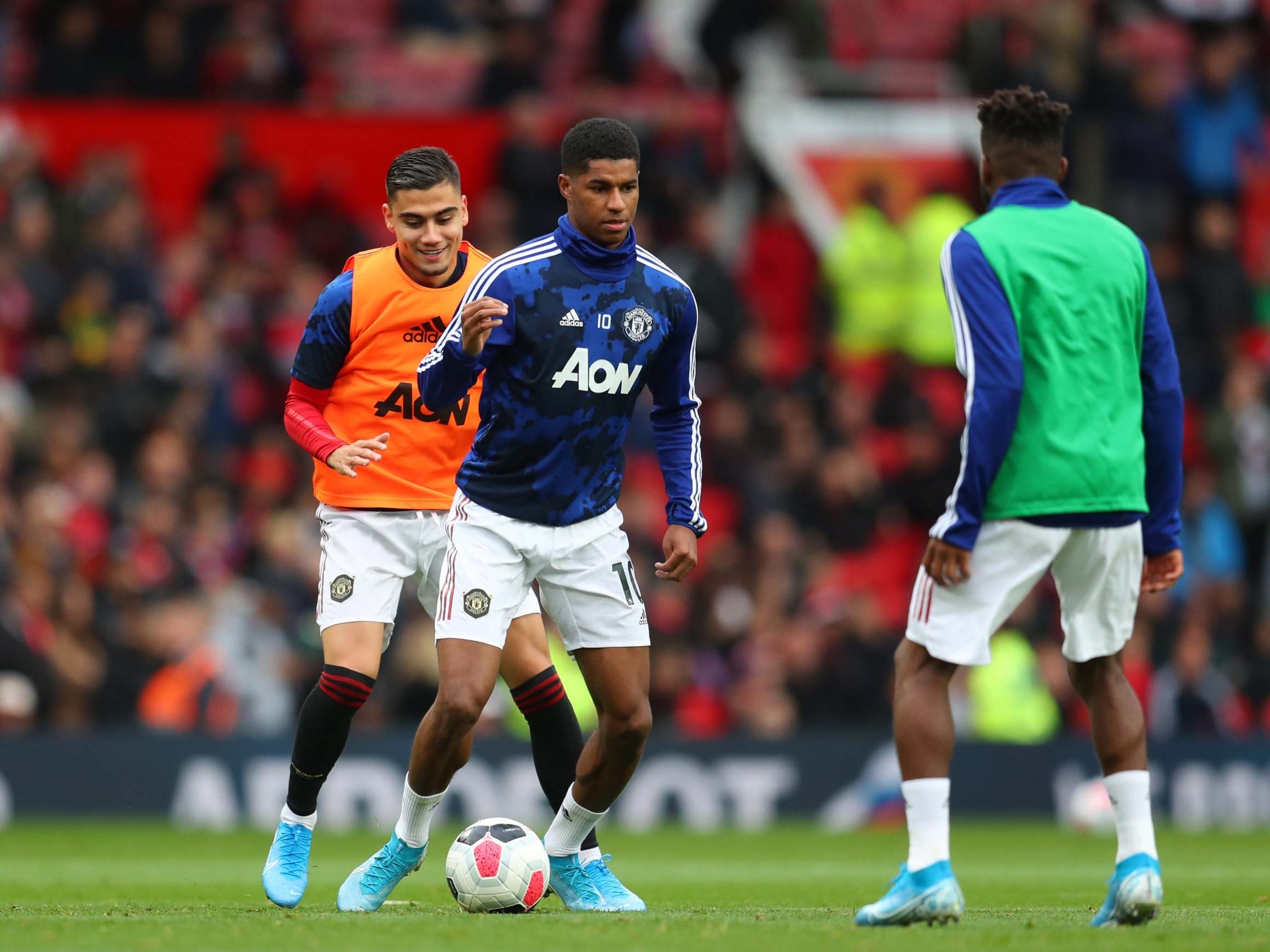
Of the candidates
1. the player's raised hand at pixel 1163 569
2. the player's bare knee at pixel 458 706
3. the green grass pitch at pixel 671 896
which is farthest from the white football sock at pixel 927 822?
the player's bare knee at pixel 458 706

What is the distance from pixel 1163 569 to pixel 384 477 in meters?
3.03

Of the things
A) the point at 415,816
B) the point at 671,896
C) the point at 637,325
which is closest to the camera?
the point at 637,325

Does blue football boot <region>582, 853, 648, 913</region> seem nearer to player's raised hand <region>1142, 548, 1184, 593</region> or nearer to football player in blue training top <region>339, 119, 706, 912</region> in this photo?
football player in blue training top <region>339, 119, 706, 912</region>

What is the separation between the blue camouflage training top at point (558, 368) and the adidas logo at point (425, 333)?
443 mm

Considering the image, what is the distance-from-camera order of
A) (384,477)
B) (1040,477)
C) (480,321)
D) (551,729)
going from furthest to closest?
(551,729) → (384,477) → (480,321) → (1040,477)

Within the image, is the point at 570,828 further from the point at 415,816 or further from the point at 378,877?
the point at 378,877

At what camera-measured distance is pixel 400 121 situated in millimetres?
19125

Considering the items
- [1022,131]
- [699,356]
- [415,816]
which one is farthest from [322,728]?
[699,356]

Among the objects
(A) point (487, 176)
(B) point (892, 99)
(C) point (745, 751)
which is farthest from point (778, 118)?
(C) point (745, 751)

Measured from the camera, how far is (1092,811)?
15531 mm

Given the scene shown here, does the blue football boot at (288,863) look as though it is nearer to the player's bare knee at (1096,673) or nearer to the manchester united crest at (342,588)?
the manchester united crest at (342,588)

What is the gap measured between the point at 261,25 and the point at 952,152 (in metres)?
Answer: 7.01

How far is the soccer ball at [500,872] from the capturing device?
7.79 metres

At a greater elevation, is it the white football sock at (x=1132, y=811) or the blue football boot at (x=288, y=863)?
the white football sock at (x=1132, y=811)
